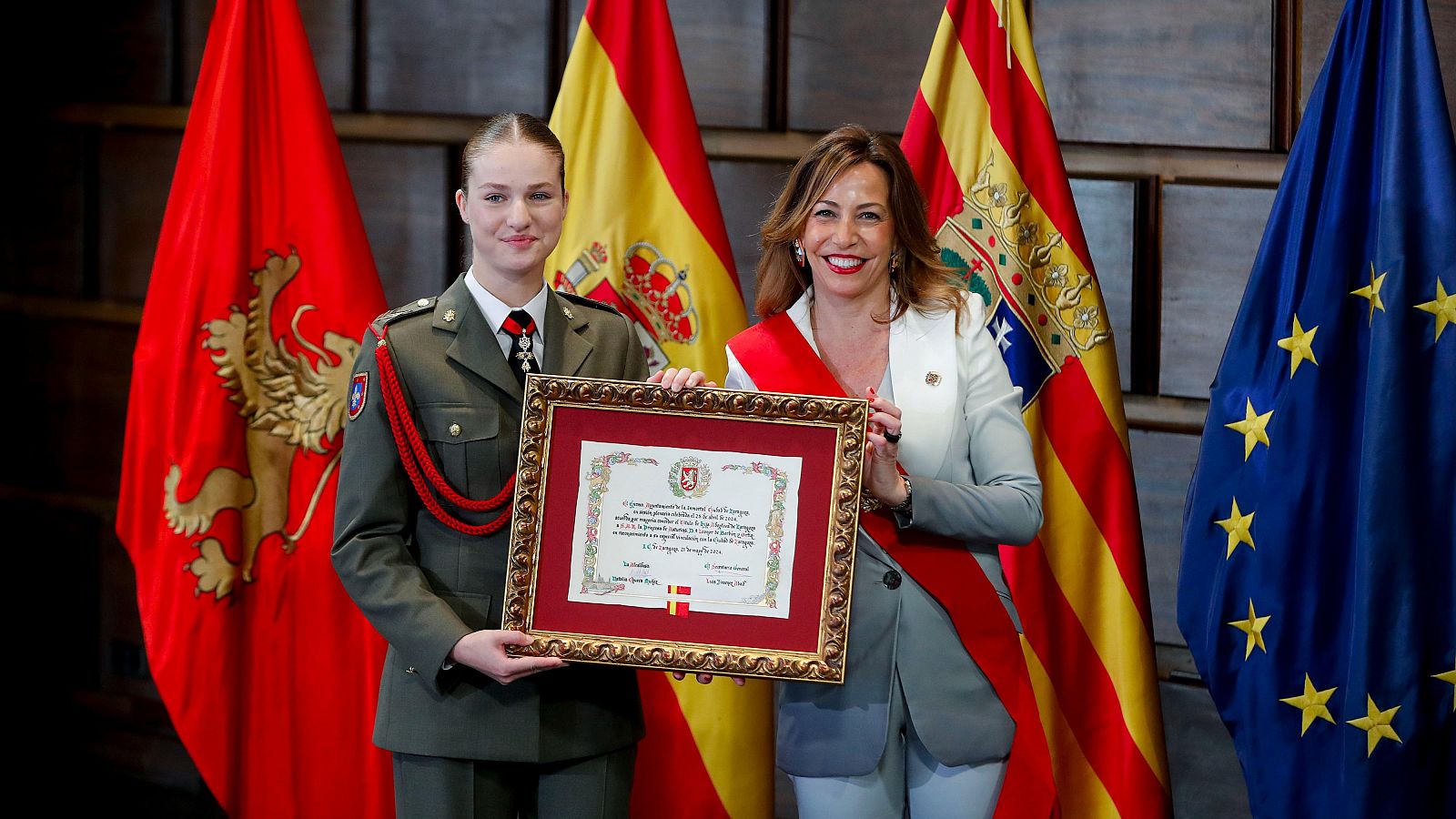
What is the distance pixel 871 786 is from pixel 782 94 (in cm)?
160

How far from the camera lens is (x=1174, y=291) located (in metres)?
2.52

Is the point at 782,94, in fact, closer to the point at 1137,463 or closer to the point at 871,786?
the point at 1137,463

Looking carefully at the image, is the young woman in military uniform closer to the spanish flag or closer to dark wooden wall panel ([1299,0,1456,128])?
the spanish flag

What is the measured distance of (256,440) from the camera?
7.70ft

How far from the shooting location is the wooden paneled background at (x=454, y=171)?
2.48 metres

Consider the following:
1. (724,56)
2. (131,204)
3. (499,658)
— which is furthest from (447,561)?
(131,204)

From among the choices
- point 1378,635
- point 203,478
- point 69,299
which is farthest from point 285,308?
point 1378,635

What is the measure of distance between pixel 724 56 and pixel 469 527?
4.93 feet

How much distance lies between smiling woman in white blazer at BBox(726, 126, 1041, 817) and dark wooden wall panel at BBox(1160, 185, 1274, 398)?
98 centimetres

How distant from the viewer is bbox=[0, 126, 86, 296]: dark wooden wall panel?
317 centimetres

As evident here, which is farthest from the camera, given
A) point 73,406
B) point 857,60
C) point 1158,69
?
point 73,406

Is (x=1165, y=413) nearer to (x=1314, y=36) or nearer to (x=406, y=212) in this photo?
(x=1314, y=36)

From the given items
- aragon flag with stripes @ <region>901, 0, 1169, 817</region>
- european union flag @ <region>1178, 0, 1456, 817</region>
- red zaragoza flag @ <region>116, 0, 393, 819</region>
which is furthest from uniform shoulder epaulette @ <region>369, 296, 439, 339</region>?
european union flag @ <region>1178, 0, 1456, 817</region>

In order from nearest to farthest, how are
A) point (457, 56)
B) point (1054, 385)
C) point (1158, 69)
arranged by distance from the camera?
point (1054, 385)
point (1158, 69)
point (457, 56)
